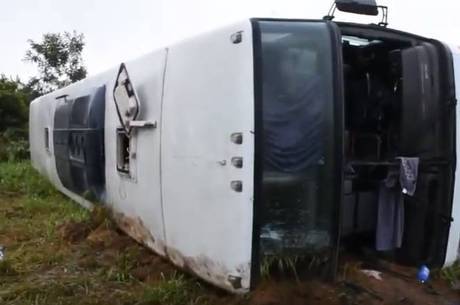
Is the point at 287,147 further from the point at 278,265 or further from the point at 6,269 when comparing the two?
the point at 6,269

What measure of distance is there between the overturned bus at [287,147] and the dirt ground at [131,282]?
126 mm

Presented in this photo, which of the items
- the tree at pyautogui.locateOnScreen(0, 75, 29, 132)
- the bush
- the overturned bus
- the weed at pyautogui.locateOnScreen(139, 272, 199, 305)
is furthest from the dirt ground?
the tree at pyautogui.locateOnScreen(0, 75, 29, 132)

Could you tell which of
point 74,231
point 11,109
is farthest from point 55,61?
point 74,231

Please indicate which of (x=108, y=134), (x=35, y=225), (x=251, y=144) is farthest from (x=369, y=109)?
(x=35, y=225)

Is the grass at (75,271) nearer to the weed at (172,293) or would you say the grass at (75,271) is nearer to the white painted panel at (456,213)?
the weed at (172,293)

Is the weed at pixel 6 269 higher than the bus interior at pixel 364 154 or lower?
lower

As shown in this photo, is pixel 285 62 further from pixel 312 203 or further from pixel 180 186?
pixel 180 186

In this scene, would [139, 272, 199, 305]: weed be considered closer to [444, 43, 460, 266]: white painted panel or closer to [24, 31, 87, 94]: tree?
[444, 43, 460, 266]: white painted panel

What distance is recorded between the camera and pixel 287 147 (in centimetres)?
270

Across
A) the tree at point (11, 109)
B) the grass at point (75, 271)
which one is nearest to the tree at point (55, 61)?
the tree at point (11, 109)

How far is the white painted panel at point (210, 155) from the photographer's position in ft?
8.68

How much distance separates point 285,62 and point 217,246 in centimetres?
108

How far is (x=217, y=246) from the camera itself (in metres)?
2.81

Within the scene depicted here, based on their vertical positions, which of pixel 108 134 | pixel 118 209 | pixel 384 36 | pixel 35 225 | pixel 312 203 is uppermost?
pixel 384 36
